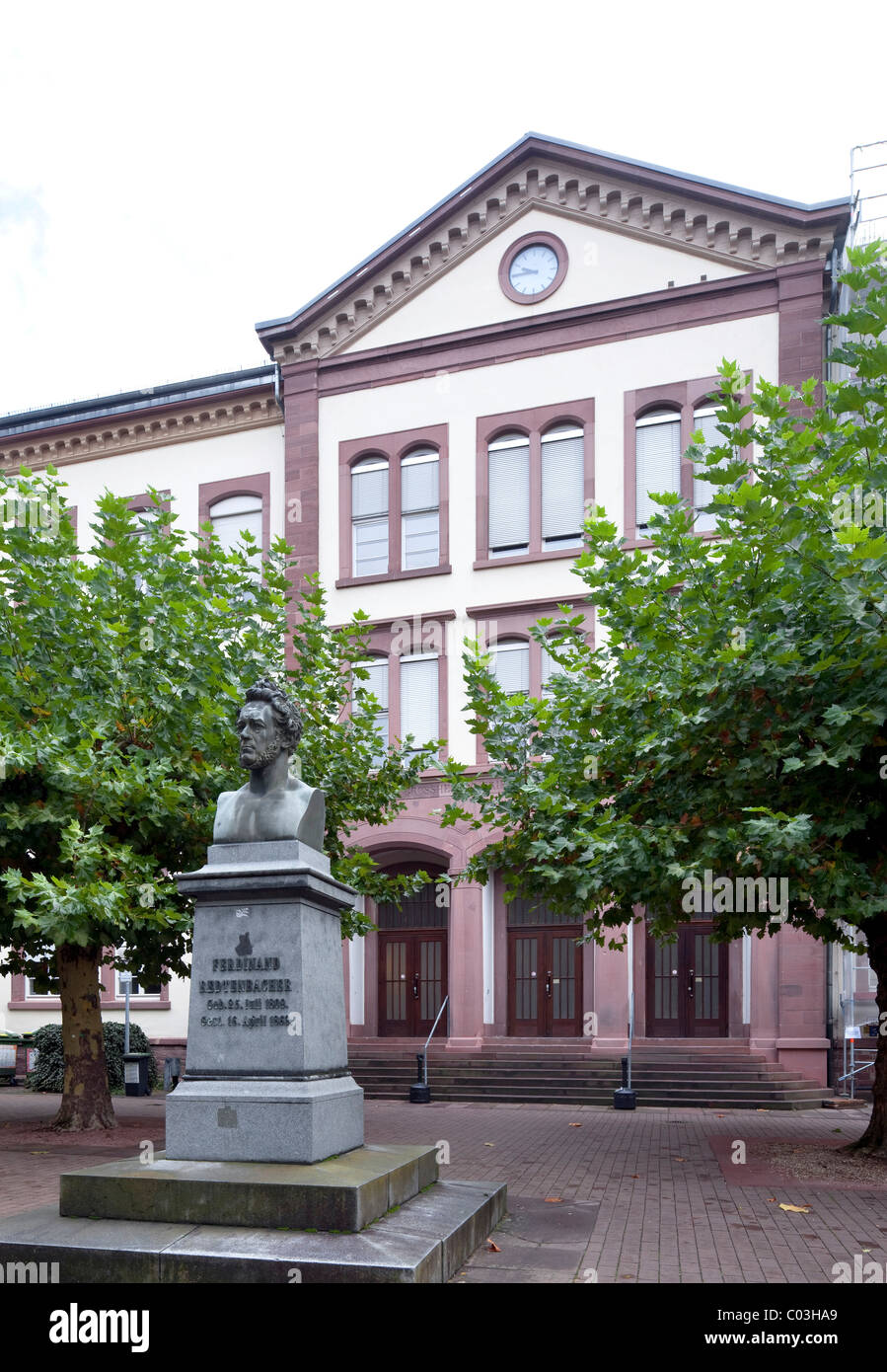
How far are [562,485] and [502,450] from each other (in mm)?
1597

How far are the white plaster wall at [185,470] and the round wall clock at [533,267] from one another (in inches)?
242

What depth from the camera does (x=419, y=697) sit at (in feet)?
88.5

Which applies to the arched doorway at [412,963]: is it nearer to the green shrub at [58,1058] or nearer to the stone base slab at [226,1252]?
the green shrub at [58,1058]

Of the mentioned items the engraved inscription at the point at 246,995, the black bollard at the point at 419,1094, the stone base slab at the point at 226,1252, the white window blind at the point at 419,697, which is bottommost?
the black bollard at the point at 419,1094

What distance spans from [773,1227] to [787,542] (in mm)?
6116

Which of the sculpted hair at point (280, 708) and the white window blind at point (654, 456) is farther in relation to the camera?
the white window blind at point (654, 456)

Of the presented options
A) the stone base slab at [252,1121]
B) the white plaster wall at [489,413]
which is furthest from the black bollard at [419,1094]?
the stone base slab at [252,1121]

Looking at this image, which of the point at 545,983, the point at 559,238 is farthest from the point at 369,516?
the point at 545,983

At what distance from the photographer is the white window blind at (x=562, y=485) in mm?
26156

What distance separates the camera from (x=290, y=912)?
28.5 ft

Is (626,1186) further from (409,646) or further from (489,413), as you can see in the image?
(489,413)

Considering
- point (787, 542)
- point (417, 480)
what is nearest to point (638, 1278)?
point (787, 542)

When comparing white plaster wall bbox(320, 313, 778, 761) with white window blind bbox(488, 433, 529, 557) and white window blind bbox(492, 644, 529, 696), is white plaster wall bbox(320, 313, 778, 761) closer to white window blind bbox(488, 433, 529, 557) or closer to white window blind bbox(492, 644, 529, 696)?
white window blind bbox(488, 433, 529, 557)

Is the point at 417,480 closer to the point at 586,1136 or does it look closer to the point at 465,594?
the point at 465,594
